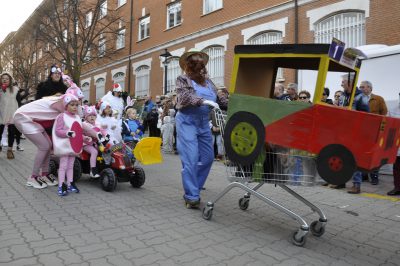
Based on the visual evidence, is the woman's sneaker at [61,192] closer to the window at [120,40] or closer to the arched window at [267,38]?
the arched window at [267,38]

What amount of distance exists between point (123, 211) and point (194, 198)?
0.91 m

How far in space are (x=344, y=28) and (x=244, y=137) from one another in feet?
34.3

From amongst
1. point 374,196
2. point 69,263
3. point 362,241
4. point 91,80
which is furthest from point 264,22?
point 91,80

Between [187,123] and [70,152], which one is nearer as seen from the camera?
[187,123]

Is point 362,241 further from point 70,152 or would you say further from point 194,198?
point 70,152

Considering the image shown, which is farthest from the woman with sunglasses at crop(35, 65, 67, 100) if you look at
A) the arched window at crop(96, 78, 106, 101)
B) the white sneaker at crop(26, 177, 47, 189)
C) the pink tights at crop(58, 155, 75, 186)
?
the arched window at crop(96, 78, 106, 101)

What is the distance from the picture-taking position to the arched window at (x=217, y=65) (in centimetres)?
1733

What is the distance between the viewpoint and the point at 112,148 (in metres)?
6.20

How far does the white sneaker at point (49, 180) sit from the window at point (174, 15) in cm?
1559

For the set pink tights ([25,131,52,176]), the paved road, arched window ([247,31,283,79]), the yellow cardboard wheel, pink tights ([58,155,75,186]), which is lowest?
the paved road

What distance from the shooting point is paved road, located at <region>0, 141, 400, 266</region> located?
3418 millimetres

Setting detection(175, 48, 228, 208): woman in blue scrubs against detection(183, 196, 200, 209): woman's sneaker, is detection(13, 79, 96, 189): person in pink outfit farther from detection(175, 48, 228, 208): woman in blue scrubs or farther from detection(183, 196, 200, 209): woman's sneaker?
detection(183, 196, 200, 209): woman's sneaker

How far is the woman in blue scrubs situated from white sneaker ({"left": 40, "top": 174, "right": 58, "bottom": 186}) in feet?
8.03

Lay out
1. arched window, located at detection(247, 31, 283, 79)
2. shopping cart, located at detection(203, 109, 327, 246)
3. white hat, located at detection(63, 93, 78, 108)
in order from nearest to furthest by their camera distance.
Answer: shopping cart, located at detection(203, 109, 327, 246)
white hat, located at detection(63, 93, 78, 108)
arched window, located at detection(247, 31, 283, 79)
